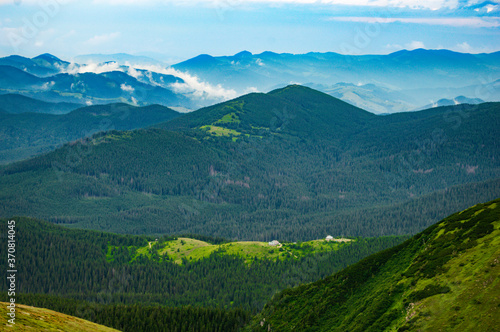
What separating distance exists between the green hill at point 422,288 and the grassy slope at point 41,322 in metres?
40.7

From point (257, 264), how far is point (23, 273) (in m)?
86.9

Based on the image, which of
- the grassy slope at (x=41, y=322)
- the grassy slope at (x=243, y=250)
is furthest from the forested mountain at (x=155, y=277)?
the grassy slope at (x=41, y=322)

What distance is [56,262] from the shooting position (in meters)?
179

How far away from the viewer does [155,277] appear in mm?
170875

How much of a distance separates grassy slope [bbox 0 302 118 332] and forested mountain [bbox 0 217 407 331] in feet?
92.2

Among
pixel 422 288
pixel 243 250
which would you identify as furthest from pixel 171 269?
pixel 422 288

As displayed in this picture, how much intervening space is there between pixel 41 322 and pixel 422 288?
65.4 meters

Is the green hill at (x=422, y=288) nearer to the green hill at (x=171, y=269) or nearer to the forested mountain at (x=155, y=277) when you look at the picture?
the forested mountain at (x=155, y=277)

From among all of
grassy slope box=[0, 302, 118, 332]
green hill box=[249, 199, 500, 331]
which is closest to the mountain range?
green hill box=[249, 199, 500, 331]

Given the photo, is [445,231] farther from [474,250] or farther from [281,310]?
[281,310]

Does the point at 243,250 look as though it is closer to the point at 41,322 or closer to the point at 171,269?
the point at 171,269

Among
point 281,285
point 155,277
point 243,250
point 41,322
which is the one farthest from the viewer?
point 243,250

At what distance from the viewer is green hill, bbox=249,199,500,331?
5816cm

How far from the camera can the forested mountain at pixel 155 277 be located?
420 feet
